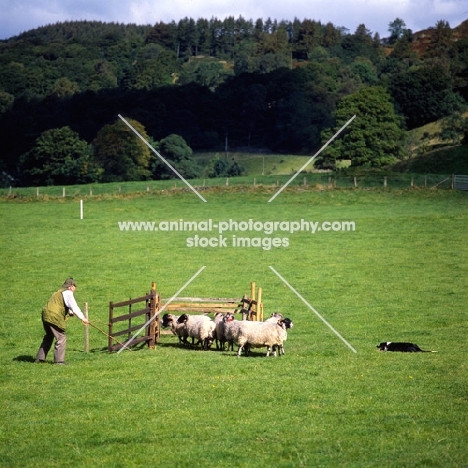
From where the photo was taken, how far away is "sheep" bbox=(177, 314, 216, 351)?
2439 cm

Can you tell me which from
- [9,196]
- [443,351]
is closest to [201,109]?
[9,196]

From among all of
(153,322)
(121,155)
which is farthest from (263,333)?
(121,155)

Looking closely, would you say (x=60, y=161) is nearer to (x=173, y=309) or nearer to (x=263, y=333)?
(x=173, y=309)

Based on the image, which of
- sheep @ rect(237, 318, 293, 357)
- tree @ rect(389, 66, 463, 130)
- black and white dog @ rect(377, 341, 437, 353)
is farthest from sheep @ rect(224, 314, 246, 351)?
tree @ rect(389, 66, 463, 130)

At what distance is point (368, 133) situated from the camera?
349 ft

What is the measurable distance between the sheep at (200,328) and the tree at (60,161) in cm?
A: 8156

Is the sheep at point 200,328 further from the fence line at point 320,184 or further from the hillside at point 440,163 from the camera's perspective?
the hillside at point 440,163

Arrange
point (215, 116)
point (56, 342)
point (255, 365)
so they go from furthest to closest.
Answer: point (215, 116)
point (56, 342)
point (255, 365)

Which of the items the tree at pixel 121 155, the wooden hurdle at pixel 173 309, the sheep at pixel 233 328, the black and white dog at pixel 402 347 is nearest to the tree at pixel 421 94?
the tree at pixel 121 155

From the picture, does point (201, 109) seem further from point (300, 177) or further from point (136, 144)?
point (300, 177)

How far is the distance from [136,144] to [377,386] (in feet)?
309

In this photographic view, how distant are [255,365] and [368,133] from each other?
286ft

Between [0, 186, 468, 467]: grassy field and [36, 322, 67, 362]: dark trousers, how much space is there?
0.48 metres

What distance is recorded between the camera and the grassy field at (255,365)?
49.7 feet
